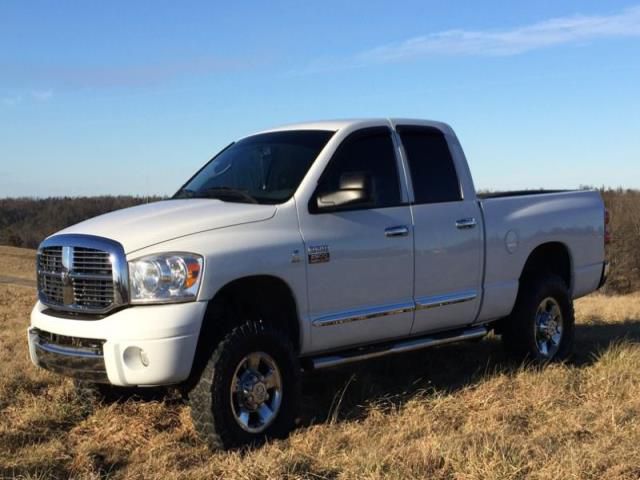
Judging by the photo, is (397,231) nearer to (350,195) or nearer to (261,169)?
(350,195)

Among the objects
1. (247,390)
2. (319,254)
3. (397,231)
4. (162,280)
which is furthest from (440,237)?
(162,280)

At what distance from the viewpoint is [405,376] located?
22.2 feet

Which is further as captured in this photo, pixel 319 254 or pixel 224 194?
pixel 224 194

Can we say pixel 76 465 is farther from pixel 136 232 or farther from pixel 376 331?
pixel 376 331

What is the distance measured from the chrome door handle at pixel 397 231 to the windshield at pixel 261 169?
2.47 feet

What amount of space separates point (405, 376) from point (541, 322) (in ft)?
4.62

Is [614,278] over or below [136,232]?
below

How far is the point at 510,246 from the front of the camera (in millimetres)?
6664

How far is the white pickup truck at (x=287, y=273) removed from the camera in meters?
4.55

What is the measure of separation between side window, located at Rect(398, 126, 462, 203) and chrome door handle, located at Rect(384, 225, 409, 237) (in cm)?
36

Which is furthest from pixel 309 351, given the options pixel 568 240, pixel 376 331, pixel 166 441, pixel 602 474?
pixel 568 240

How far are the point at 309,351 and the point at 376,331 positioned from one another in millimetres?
597

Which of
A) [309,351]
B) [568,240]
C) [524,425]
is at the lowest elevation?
[524,425]

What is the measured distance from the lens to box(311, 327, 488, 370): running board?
5.37 meters
